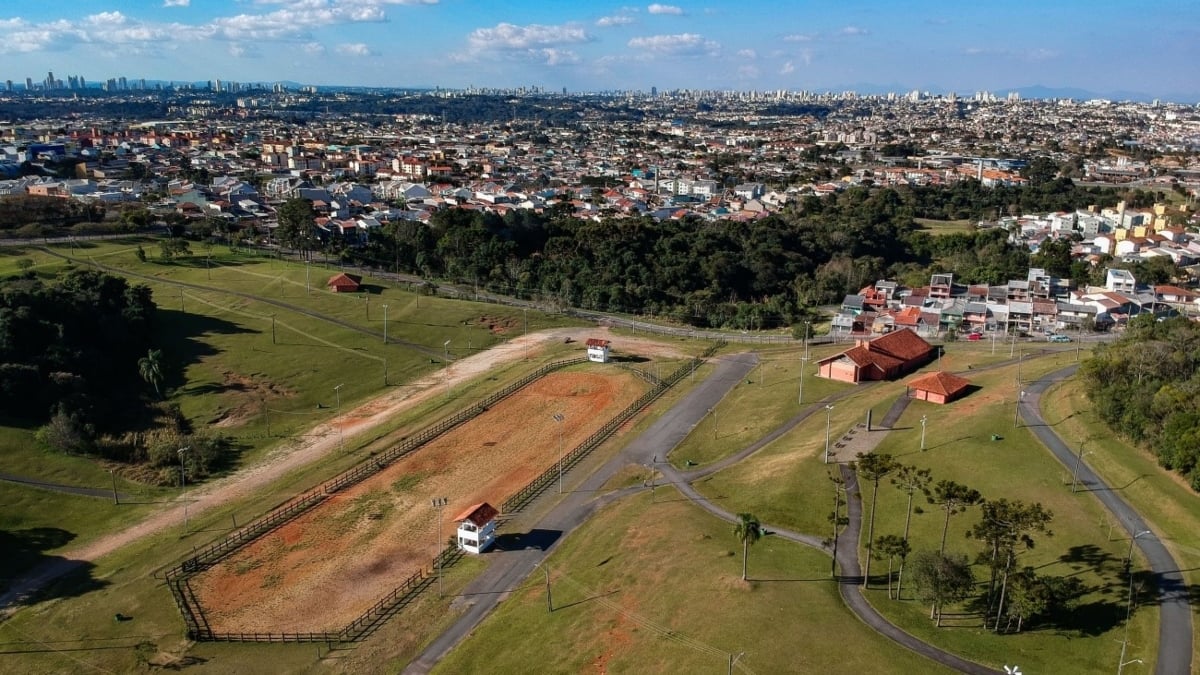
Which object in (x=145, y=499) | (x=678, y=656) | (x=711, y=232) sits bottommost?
(x=145, y=499)

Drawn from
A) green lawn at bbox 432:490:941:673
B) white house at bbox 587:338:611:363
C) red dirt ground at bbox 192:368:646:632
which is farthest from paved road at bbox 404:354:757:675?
white house at bbox 587:338:611:363

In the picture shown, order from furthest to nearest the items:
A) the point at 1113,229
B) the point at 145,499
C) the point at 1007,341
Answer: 1. the point at 1113,229
2. the point at 1007,341
3. the point at 145,499

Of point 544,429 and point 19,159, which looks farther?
point 19,159

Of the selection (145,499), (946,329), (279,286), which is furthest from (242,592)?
→ (946,329)

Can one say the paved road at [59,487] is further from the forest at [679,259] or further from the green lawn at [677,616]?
the forest at [679,259]

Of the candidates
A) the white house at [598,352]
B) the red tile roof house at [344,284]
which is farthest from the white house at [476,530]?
the red tile roof house at [344,284]

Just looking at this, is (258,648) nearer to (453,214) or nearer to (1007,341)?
(1007,341)

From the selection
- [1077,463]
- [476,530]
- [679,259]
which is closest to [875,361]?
[1077,463]
